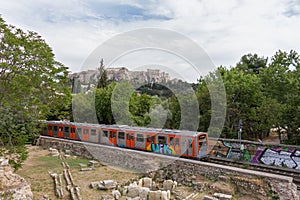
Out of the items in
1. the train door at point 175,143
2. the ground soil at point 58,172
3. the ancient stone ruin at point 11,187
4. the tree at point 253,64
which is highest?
the tree at point 253,64

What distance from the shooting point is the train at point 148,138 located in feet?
39.9

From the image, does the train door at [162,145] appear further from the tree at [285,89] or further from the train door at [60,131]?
the train door at [60,131]

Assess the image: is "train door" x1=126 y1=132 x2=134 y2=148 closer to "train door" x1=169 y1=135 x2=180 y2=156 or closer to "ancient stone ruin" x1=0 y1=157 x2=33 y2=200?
"train door" x1=169 y1=135 x2=180 y2=156

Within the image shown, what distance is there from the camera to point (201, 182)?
9.82 meters

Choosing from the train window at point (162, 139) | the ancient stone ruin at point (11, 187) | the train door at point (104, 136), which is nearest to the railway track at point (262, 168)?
the train window at point (162, 139)

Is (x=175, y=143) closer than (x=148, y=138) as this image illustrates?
Yes

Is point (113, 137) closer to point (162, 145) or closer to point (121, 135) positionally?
point (121, 135)

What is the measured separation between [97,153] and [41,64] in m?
7.19

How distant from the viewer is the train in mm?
12172

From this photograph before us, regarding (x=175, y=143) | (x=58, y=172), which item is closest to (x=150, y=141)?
(x=175, y=143)

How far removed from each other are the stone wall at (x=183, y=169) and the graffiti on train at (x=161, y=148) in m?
1.18

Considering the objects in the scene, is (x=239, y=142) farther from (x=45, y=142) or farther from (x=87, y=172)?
(x=45, y=142)

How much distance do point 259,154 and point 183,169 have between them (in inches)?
194

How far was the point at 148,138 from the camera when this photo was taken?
13.4m
